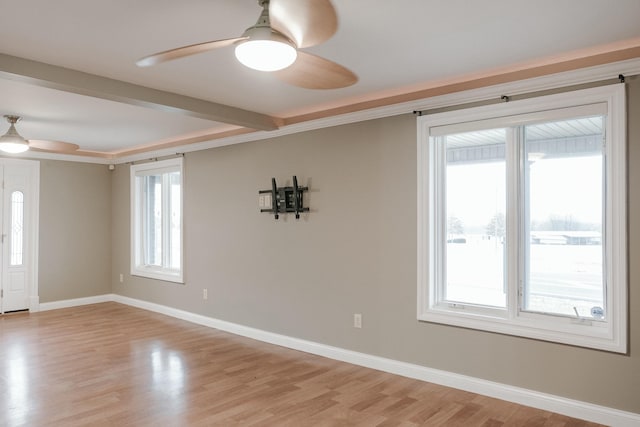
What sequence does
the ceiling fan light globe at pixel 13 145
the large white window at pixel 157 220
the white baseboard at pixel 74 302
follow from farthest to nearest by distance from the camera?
the white baseboard at pixel 74 302 < the large white window at pixel 157 220 < the ceiling fan light globe at pixel 13 145

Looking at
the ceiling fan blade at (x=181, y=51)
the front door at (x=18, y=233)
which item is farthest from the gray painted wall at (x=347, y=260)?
the front door at (x=18, y=233)

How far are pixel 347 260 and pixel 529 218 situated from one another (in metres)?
1.63

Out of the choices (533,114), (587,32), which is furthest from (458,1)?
(533,114)

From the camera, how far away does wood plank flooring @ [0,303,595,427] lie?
3.05 metres

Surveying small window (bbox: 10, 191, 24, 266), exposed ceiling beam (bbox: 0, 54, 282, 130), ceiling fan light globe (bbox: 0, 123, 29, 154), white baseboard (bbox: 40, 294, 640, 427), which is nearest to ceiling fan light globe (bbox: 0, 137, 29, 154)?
ceiling fan light globe (bbox: 0, 123, 29, 154)

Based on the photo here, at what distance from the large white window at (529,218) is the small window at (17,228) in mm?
5876

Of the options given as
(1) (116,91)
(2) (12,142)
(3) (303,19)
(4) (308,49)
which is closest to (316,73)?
(4) (308,49)

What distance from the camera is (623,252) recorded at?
9.34 feet

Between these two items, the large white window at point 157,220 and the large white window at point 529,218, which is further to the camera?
the large white window at point 157,220

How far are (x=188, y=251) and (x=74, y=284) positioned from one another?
2427mm

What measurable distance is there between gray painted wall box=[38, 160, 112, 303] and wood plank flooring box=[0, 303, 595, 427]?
186 cm

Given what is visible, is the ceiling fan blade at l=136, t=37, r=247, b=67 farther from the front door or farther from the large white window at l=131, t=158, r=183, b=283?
the front door

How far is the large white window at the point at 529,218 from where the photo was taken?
293cm

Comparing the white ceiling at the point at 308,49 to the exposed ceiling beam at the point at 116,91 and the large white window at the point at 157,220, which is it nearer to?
the exposed ceiling beam at the point at 116,91
